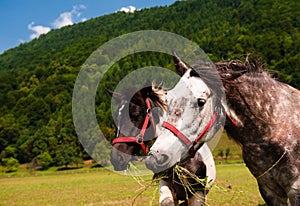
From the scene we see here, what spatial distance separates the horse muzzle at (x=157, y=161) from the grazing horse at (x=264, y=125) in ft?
3.57

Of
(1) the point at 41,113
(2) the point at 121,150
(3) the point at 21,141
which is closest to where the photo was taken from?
(2) the point at 121,150

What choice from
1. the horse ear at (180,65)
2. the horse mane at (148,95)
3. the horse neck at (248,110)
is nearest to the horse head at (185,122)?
the horse ear at (180,65)

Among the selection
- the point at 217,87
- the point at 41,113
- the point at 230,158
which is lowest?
the point at 230,158

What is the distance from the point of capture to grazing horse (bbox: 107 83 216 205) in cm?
598

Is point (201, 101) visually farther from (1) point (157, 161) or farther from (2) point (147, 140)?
(2) point (147, 140)

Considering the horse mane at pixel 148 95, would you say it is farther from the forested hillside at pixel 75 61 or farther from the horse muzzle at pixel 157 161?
the forested hillside at pixel 75 61

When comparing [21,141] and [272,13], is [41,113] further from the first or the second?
[272,13]

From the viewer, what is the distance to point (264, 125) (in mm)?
4387

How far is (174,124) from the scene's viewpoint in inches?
146

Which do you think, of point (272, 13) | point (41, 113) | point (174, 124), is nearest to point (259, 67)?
point (174, 124)

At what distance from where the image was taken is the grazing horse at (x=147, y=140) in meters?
5.98

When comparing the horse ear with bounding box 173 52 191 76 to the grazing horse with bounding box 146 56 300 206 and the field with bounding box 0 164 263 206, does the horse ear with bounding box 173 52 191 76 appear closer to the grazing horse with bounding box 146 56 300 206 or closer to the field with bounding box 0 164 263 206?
the grazing horse with bounding box 146 56 300 206

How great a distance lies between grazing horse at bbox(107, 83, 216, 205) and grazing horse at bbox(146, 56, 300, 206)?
155cm

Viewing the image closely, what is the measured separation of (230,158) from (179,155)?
58.1 metres
